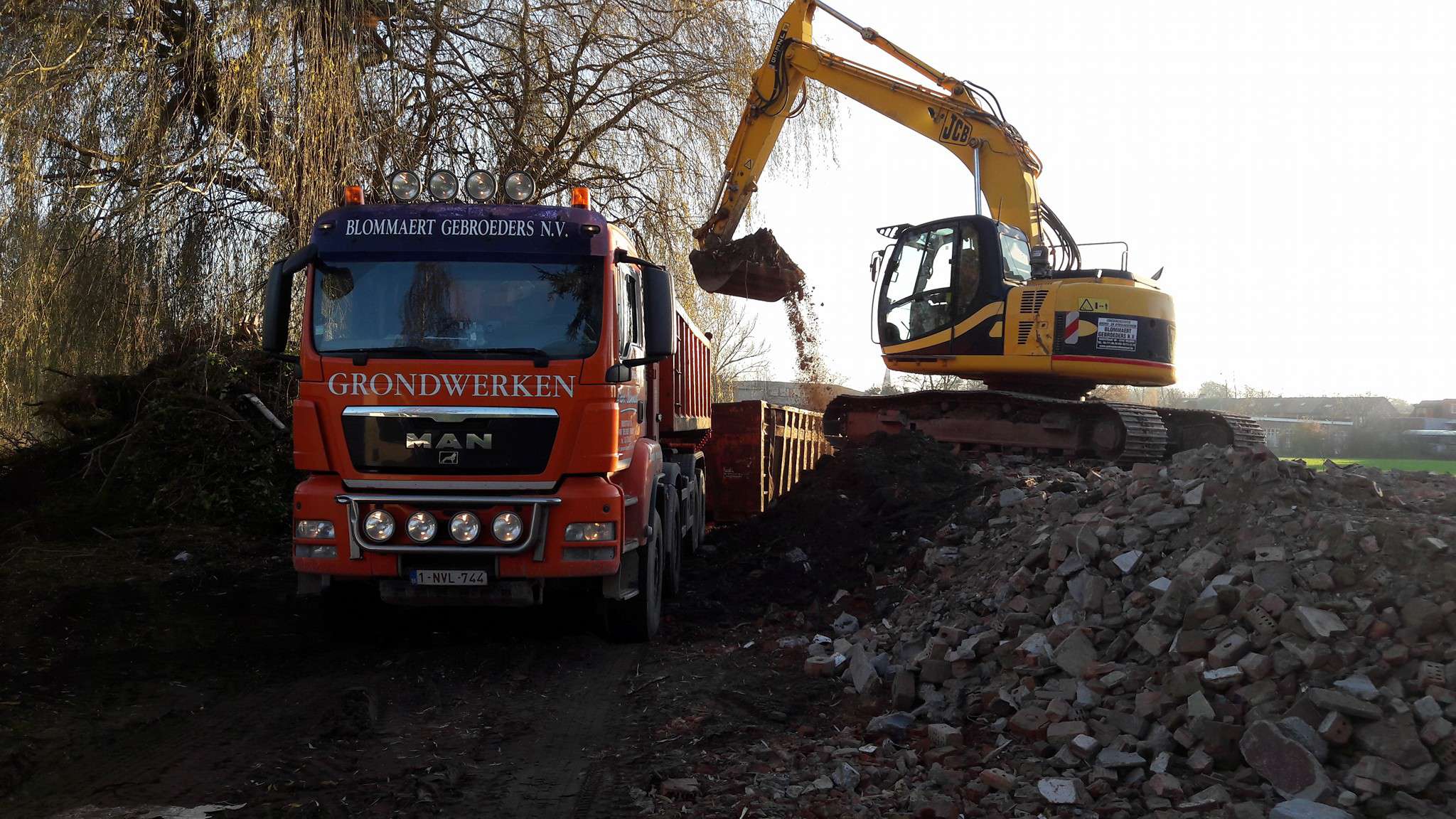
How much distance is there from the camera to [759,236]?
1228cm

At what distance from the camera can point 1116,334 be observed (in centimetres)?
1198

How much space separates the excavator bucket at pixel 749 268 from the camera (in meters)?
12.1

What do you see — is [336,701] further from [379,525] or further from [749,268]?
[749,268]

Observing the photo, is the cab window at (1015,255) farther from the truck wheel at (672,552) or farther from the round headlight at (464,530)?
the round headlight at (464,530)

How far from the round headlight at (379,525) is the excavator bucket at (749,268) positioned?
20.9ft

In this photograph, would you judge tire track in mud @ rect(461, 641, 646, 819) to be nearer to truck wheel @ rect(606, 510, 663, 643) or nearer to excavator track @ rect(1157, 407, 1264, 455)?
truck wheel @ rect(606, 510, 663, 643)

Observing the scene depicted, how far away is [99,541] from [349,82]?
4896 mm

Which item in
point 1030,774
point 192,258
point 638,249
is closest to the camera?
point 1030,774

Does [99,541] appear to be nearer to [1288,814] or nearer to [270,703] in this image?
[270,703]

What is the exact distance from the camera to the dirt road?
4.57 metres

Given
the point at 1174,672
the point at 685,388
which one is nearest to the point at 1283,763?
the point at 1174,672

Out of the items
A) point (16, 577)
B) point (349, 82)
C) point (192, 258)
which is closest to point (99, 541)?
point (16, 577)

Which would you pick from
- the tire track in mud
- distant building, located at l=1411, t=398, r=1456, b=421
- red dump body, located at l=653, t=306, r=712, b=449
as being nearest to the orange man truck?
the tire track in mud

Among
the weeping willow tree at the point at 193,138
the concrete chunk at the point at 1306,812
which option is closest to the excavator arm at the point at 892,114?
the weeping willow tree at the point at 193,138
